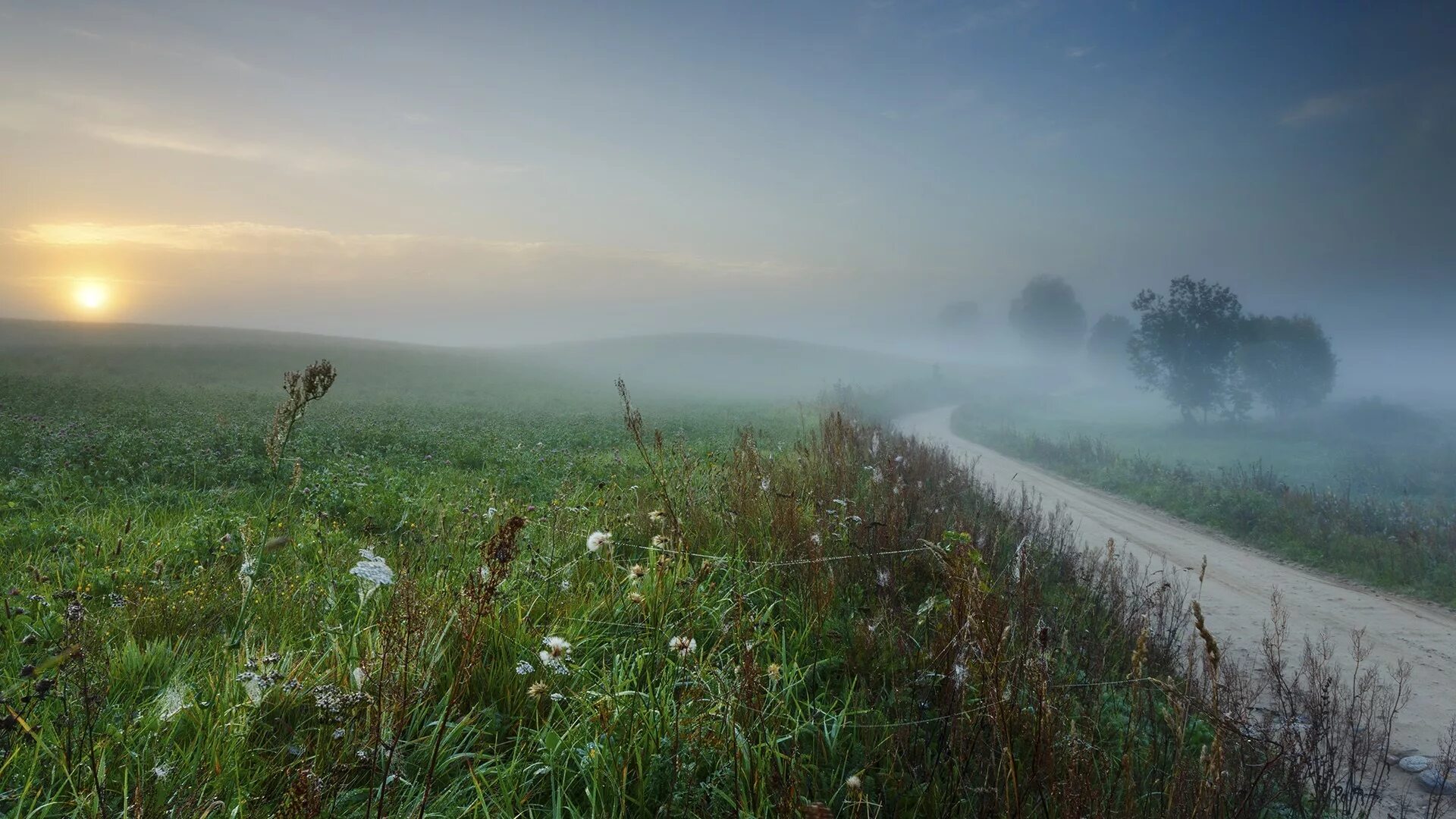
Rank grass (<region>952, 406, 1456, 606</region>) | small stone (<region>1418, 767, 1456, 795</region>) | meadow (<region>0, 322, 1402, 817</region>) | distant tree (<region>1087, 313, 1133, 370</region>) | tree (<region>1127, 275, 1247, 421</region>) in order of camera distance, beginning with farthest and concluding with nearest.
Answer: distant tree (<region>1087, 313, 1133, 370</region>), tree (<region>1127, 275, 1247, 421</region>), grass (<region>952, 406, 1456, 606</region>), small stone (<region>1418, 767, 1456, 795</region>), meadow (<region>0, 322, 1402, 817</region>)

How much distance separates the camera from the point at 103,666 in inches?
116

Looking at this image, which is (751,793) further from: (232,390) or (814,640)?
(232,390)

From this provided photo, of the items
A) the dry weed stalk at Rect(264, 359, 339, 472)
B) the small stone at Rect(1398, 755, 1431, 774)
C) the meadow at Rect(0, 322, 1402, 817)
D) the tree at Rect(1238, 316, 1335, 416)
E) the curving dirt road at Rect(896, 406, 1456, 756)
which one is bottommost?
the curving dirt road at Rect(896, 406, 1456, 756)

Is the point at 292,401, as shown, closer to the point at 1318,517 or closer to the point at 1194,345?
the point at 1318,517

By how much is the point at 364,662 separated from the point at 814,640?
278 cm

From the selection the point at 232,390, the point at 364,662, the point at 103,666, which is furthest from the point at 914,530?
the point at 232,390

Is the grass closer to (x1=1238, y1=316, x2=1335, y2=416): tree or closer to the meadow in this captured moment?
the meadow

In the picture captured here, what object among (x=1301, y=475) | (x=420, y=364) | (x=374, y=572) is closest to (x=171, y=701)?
(x=374, y=572)

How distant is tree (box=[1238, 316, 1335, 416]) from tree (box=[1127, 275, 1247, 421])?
250cm

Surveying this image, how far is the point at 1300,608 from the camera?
9242mm

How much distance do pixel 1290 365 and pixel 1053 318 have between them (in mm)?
56666

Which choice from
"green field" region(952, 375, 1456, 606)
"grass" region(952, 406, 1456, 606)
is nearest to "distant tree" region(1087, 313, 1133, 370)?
"green field" region(952, 375, 1456, 606)

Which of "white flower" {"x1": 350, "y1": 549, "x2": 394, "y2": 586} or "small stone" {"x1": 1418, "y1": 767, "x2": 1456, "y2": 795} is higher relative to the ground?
"white flower" {"x1": 350, "y1": 549, "x2": 394, "y2": 586}

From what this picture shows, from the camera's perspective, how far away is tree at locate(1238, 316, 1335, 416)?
4394 centimetres
